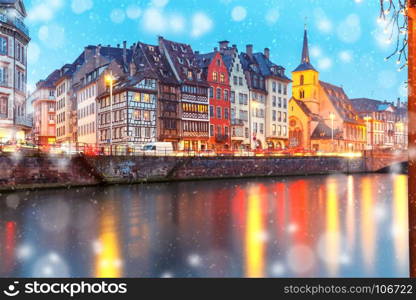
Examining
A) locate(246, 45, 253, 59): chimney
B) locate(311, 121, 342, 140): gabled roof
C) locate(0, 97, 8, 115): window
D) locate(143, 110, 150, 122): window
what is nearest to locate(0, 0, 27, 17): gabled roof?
locate(0, 97, 8, 115): window

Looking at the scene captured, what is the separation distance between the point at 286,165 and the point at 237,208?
38006mm

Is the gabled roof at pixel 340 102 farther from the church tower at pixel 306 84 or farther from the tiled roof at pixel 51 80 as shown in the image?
the tiled roof at pixel 51 80

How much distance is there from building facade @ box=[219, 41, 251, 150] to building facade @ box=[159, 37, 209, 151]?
282 inches

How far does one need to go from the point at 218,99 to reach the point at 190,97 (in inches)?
253

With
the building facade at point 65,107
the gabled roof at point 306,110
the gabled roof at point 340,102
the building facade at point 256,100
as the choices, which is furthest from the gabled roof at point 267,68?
the building facade at point 65,107

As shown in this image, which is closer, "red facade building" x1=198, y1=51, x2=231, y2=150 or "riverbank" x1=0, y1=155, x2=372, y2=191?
"riverbank" x1=0, y1=155, x2=372, y2=191

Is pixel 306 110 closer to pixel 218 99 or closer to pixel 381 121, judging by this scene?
pixel 218 99

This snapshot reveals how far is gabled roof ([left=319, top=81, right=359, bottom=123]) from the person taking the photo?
10812 cm

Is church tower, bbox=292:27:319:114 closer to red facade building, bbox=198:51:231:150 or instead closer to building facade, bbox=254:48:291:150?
building facade, bbox=254:48:291:150

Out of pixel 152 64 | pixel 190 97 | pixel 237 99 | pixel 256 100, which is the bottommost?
pixel 190 97

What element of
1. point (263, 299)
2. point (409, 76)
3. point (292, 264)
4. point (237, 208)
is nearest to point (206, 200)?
point (237, 208)

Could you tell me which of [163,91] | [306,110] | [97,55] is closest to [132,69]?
[163,91]

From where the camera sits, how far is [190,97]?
69375 mm

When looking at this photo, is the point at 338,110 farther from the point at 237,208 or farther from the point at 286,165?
the point at 237,208
